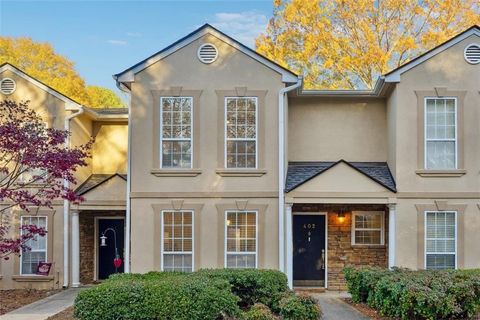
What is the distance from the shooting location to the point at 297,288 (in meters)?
14.8

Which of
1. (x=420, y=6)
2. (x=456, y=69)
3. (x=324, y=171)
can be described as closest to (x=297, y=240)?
(x=324, y=171)

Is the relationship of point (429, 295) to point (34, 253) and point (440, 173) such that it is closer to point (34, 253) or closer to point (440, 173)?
point (440, 173)

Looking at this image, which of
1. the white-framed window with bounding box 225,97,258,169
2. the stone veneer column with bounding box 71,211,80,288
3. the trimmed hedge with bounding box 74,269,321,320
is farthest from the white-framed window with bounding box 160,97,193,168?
the trimmed hedge with bounding box 74,269,321,320

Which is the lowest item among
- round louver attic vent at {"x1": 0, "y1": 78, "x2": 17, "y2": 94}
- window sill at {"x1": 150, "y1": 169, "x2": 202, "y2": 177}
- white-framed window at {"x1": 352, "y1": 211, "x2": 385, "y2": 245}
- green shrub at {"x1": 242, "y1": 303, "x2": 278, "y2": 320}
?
green shrub at {"x1": 242, "y1": 303, "x2": 278, "y2": 320}

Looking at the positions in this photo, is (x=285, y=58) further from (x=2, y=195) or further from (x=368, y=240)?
(x=2, y=195)

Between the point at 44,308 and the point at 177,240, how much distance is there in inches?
143

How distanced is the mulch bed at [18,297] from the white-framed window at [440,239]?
10.6m

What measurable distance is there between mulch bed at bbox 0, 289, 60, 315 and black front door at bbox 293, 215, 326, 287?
7.23 meters

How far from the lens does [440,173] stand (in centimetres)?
1313

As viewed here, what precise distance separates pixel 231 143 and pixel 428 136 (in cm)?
529

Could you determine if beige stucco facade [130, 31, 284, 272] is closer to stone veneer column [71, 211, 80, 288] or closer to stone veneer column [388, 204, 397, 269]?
stone veneer column [71, 211, 80, 288]

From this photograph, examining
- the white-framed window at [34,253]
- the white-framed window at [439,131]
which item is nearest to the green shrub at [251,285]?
the white-framed window at [439,131]

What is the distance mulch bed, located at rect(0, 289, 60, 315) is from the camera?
12500 millimetres

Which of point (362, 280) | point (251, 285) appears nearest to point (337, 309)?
point (362, 280)
